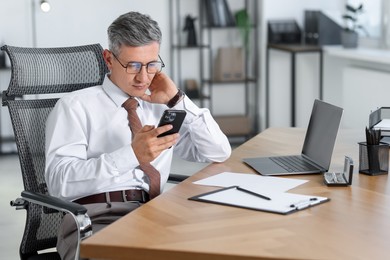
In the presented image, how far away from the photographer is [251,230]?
203cm

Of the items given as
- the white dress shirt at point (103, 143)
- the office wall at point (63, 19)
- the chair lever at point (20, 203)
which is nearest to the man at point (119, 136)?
the white dress shirt at point (103, 143)

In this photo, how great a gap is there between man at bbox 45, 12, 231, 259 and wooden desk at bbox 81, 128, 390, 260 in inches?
8.8

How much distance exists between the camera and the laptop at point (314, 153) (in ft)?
8.61

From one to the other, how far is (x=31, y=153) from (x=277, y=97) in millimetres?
4293

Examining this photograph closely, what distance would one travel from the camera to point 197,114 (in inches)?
114

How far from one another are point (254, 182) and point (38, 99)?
2.78 feet

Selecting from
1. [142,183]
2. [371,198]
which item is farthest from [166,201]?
[371,198]

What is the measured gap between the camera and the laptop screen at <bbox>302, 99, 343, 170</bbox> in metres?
2.61

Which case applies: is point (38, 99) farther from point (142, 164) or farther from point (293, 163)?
point (293, 163)

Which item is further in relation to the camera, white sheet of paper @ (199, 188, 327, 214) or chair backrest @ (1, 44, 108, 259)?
chair backrest @ (1, 44, 108, 259)

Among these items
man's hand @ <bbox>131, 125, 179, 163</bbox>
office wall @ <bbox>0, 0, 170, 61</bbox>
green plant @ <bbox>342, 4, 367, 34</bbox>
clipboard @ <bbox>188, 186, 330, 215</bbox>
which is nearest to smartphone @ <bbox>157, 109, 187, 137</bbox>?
man's hand @ <bbox>131, 125, 179, 163</bbox>

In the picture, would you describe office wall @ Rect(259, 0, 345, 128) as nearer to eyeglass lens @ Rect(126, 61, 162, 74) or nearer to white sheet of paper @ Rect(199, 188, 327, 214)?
eyeglass lens @ Rect(126, 61, 162, 74)

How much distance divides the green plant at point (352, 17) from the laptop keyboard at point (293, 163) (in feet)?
11.6

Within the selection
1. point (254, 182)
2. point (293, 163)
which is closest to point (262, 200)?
point (254, 182)
